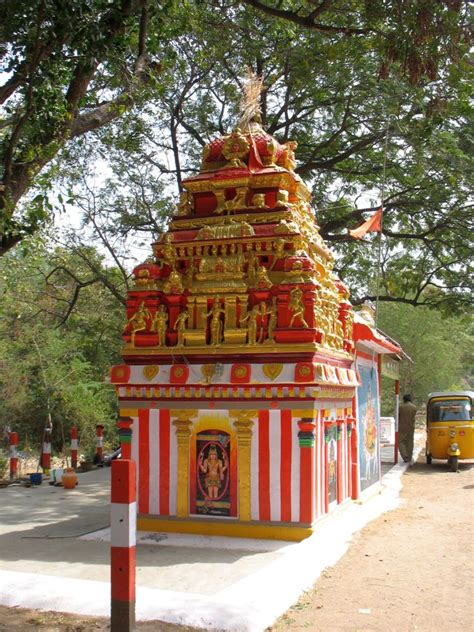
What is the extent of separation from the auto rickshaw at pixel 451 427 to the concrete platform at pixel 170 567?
7065 mm

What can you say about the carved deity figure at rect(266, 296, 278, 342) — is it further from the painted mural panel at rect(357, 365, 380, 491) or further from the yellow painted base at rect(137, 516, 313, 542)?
the painted mural panel at rect(357, 365, 380, 491)

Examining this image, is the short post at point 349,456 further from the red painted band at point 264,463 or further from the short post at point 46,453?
the short post at point 46,453

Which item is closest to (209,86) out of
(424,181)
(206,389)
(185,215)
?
(424,181)

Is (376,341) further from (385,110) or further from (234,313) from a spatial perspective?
(385,110)

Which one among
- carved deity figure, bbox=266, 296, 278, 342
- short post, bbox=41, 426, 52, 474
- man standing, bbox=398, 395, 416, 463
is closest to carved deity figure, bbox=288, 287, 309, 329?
carved deity figure, bbox=266, 296, 278, 342

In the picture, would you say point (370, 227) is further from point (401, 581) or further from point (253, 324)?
point (401, 581)

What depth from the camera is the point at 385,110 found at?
1455 centimetres

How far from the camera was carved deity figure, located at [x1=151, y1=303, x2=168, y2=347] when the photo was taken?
8.52 m

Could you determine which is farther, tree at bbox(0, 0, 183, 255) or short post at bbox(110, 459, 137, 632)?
tree at bbox(0, 0, 183, 255)

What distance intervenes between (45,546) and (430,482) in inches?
371

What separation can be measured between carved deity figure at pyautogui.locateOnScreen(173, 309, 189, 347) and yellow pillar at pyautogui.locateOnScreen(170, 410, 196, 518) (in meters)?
0.90

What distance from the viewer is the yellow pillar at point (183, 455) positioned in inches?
322

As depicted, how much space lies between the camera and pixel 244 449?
8.03 meters

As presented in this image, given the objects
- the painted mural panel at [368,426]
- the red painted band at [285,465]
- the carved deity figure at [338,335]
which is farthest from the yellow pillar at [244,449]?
the painted mural panel at [368,426]
